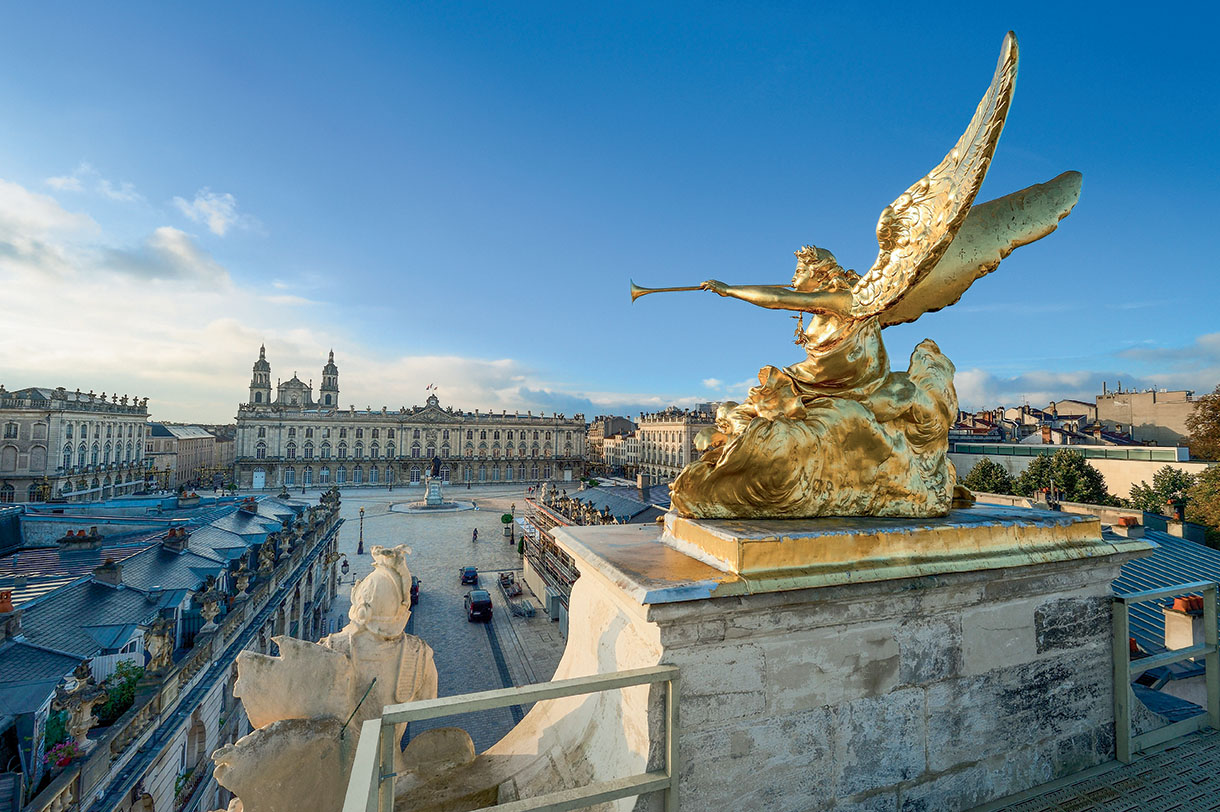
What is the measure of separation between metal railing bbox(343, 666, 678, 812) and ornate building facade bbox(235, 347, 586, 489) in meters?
82.4

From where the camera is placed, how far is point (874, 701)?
9.64ft

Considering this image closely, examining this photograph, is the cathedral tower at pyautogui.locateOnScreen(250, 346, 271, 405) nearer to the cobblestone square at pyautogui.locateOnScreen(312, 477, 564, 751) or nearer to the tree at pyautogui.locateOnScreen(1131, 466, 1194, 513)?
the cobblestone square at pyautogui.locateOnScreen(312, 477, 564, 751)

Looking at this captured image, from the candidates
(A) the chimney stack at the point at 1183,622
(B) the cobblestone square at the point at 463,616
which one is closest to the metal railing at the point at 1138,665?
(A) the chimney stack at the point at 1183,622

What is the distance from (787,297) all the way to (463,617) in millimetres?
21453

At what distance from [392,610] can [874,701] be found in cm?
270

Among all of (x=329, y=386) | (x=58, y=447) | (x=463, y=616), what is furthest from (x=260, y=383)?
(x=463, y=616)

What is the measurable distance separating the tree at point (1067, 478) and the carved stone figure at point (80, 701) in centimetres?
3824

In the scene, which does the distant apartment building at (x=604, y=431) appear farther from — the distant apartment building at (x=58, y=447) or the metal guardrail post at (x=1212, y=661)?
the metal guardrail post at (x=1212, y=661)

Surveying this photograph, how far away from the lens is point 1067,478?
3173 cm

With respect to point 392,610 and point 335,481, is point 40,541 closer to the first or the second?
point 392,610

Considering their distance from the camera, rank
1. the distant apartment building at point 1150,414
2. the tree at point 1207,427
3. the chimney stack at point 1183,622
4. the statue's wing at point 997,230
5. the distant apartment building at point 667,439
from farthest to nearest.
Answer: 1. the distant apartment building at point 667,439
2. the distant apartment building at point 1150,414
3. the tree at point 1207,427
4. the chimney stack at point 1183,622
5. the statue's wing at point 997,230

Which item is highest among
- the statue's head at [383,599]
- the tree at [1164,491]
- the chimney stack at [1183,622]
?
the statue's head at [383,599]

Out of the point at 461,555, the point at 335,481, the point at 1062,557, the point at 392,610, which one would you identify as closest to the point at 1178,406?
the point at 461,555

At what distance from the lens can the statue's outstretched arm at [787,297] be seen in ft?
13.1
